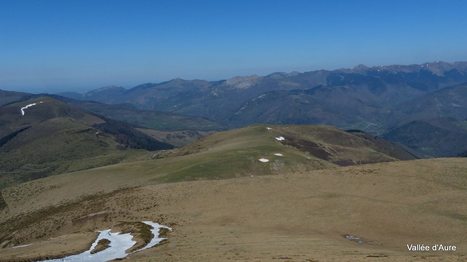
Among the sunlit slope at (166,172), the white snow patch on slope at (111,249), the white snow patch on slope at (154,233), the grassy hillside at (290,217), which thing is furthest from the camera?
the sunlit slope at (166,172)

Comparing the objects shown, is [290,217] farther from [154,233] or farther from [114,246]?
[114,246]

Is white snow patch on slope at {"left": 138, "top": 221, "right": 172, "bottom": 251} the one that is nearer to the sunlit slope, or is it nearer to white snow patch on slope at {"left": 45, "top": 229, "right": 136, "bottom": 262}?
white snow patch on slope at {"left": 45, "top": 229, "right": 136, "bottom": 262}

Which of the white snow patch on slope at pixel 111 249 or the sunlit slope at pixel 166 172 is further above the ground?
the white snow patch on slope at pixel 111 249

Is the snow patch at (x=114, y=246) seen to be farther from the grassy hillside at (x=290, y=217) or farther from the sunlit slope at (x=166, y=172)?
the sunlit slope at (x=166, y=172)

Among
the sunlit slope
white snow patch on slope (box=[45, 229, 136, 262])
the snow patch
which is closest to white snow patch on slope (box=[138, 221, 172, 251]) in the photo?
the snow patch

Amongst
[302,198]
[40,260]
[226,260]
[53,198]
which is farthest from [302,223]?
[53,198]

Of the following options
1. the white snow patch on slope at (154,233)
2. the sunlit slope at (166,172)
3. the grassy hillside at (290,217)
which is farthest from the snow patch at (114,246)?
the sunlit slope at (166,172)

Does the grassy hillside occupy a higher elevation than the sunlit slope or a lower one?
higher

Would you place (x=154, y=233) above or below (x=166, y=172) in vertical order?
above

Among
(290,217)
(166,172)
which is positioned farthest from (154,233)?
(166,172)

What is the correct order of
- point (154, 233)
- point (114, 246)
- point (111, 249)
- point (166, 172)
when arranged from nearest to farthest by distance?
point (111, 249)
point (114, 246)
point (154, 233)
point (166, 172)

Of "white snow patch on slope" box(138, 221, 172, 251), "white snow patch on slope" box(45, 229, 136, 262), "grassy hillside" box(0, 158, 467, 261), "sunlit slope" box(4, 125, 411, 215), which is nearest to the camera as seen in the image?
"grassy hillside" box(0, 158, 467, 261)
